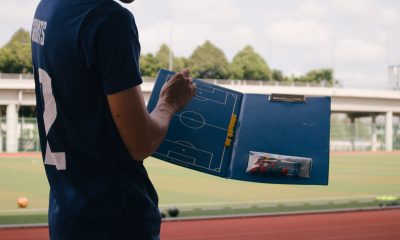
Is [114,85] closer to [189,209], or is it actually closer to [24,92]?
[189,209]

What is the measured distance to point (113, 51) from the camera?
1684mm

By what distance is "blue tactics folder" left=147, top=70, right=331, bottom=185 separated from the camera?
2.41 metres

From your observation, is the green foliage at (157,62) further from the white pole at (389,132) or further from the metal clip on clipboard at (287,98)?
the metal clip on clipboard at (287,98)

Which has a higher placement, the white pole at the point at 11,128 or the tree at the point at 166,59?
the tree at the point at 166,59

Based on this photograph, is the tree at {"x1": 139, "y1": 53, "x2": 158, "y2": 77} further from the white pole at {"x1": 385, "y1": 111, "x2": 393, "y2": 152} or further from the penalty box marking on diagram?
the penalty box marking on diagram

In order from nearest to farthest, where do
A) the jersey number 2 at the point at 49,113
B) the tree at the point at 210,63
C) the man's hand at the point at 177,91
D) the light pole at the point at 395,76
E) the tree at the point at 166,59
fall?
the jersey number 2 at the point at 49,113 < the man's hand at the point at 177,91 < the light pole at the point at 395,76 < the tree at the point at 166,59 < the tree at the point at 210,63

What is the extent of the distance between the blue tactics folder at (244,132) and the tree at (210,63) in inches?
2986

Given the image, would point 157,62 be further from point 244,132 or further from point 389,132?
point 244,132

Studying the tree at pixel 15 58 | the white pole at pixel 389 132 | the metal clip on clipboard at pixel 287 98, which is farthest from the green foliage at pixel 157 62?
the metal clip on clipboard at pixel 287 98


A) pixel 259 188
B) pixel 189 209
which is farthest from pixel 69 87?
A: pixel 259 188

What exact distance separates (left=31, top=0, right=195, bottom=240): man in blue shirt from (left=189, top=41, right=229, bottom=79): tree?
3016 inches

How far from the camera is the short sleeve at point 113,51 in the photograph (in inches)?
66.4

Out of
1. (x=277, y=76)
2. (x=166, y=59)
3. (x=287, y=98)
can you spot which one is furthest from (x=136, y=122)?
(x=277, y=76)

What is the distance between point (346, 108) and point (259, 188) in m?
33.6
